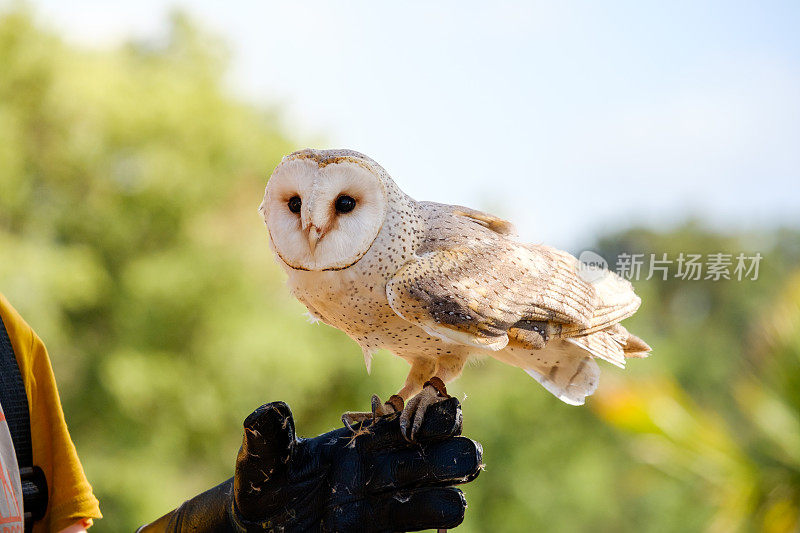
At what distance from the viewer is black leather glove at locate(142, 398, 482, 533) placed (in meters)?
1.72

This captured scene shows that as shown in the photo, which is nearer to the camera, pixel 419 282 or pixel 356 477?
pixel 419 282

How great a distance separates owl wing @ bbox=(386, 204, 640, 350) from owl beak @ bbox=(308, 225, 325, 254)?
18cm

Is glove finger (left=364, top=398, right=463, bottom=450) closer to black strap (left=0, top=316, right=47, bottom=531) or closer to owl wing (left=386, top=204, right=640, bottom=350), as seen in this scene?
owl wing (left=386, top=204, right=640, bottom=350)

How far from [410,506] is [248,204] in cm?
1071

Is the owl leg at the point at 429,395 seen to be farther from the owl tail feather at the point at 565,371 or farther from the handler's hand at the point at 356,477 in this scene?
the owl tail feather at the point at 565,371

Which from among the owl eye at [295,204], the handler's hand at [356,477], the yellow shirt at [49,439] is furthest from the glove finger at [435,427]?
the yellow shirt at [49,439]

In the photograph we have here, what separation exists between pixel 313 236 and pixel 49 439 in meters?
0.78

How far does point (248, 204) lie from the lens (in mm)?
12078

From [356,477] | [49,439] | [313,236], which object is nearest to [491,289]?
[313,236]

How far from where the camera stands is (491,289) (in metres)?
1.79

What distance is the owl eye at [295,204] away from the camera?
1.72 meters

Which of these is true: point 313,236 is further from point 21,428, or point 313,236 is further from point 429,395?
point 21,428

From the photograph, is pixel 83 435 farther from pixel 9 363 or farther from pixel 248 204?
pixel 9 363

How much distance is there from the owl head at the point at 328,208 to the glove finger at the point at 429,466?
18.2 inches
